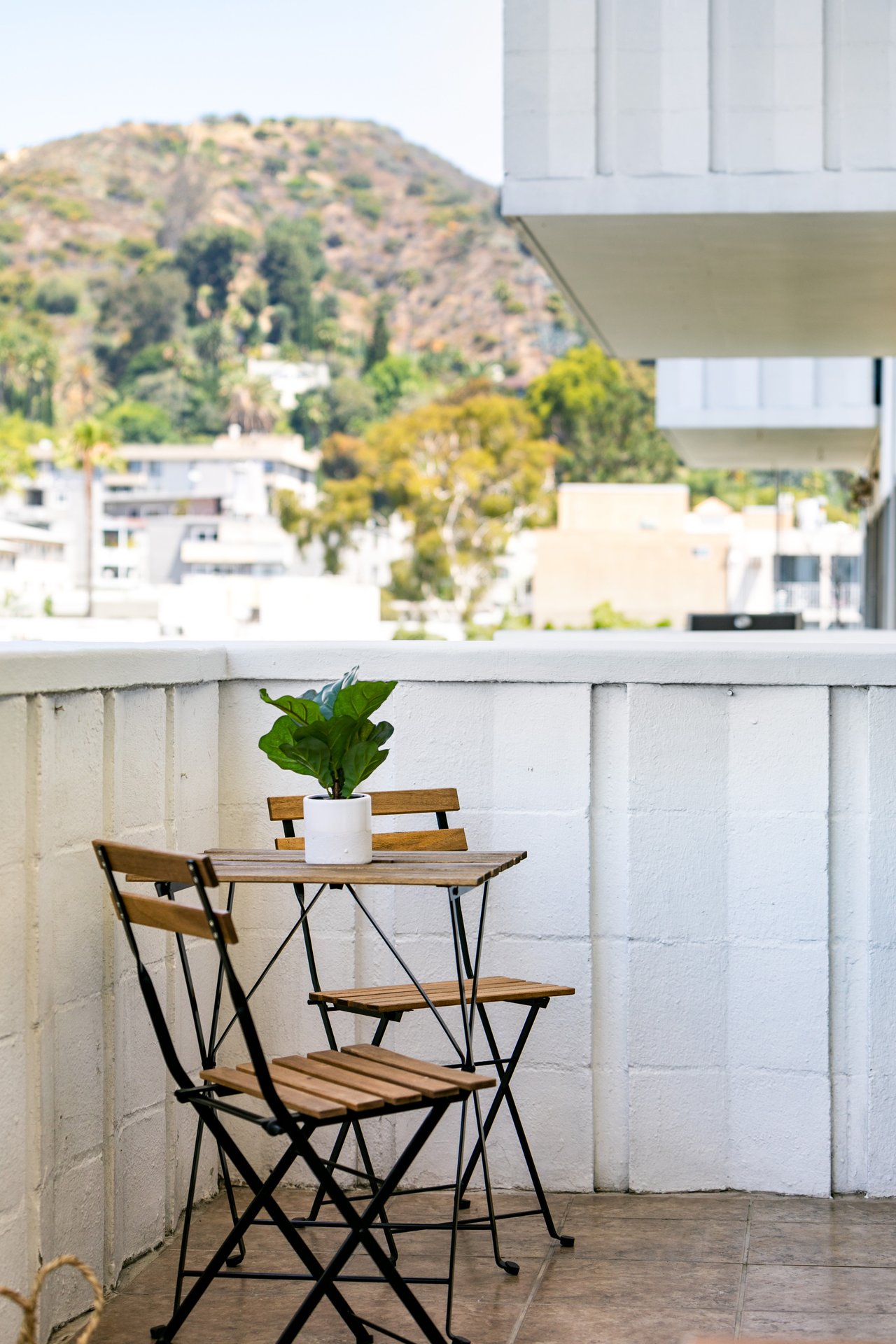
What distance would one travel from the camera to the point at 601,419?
7262cm

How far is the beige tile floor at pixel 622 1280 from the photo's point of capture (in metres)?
2.90

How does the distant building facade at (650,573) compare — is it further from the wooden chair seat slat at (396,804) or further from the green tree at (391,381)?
the wooden chair seat slat at (396,804)

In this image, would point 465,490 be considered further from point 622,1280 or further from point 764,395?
point 622,1280

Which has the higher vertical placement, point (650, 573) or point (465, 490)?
point (465, 490)

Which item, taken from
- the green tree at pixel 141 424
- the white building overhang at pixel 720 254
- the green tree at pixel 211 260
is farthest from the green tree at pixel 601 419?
the white building overhang at pixel 720 254

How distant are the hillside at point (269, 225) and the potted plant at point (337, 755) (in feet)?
298

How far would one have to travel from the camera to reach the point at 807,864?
359 centimetres

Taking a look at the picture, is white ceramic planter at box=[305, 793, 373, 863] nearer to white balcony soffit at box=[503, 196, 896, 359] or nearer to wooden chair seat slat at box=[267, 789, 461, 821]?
wooden chair seat slat at box=[267, 789, 461, 821]

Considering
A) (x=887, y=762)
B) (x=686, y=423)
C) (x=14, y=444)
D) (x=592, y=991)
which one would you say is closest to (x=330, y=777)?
(x=592, y=991)

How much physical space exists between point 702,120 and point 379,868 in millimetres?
3980

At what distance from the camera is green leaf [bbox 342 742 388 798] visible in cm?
304

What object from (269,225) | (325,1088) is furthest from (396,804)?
(269,225)

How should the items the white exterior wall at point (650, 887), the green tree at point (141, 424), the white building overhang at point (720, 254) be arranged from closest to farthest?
the white exterior wall at point (650, 887), the white building overhang at point (720, 254), the green tree at point (141, 424)

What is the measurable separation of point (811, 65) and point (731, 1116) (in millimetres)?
3842
